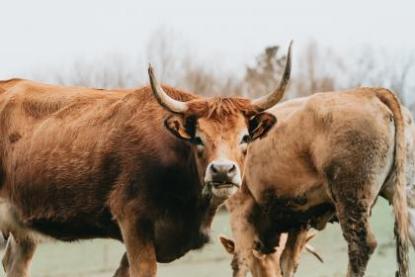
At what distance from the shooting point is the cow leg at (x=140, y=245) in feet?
25.7

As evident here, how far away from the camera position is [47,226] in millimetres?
8617

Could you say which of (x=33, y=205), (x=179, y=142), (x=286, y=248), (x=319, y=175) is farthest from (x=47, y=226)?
(x=286, y=248)

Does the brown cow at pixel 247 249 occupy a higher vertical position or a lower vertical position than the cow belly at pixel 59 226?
lower

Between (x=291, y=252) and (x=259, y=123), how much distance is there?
458cm

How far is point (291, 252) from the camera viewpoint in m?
12.0

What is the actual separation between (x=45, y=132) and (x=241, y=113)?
7.66ft

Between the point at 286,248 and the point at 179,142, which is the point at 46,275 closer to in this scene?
the point at 286,248

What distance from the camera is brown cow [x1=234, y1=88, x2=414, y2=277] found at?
978 centimetres

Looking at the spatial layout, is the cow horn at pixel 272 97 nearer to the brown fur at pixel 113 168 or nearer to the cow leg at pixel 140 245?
the brown fur at pixel 113 168

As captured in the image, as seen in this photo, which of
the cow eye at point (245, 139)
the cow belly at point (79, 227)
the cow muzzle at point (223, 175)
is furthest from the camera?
the cow belly at point (79, 227)

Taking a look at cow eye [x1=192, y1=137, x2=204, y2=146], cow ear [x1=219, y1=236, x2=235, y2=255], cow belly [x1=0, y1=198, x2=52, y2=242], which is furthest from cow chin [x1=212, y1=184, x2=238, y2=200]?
cow ear [x1=219, y1=236, x2=235, y2=255]

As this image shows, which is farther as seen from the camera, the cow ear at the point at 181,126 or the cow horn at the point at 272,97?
the cow horn at the point at 272,97

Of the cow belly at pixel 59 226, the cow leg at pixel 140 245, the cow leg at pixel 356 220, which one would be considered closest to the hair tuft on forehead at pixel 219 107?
the cow leg at pixel 140 245

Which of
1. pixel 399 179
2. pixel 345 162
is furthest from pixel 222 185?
pixel 399 179
